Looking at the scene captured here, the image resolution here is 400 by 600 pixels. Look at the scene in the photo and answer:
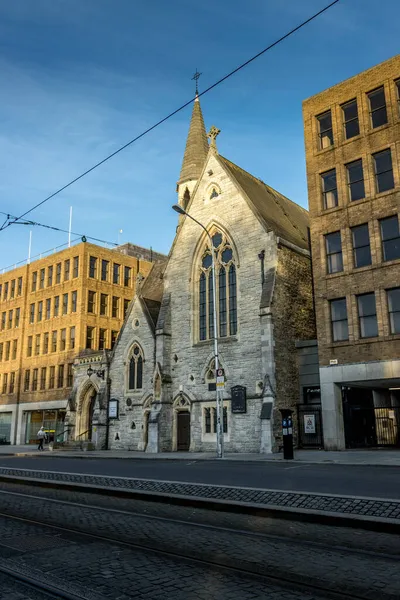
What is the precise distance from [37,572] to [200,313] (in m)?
26.1

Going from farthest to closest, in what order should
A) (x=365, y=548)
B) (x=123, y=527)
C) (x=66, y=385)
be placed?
(x=66, y=385), (x=123, y=527), (x=365, y=548)

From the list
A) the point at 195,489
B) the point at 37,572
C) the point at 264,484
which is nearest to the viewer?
the point at 37,572

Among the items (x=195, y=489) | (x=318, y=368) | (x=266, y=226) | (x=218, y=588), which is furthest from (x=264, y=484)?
(x=266, y=226)

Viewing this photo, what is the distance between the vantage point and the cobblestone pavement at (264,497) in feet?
27.7

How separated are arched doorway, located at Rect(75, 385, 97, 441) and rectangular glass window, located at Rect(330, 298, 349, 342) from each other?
1865 cm

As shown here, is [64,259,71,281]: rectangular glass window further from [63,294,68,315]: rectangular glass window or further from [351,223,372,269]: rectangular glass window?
[351,223,372,269]: rectangular glass window

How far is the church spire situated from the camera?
1761 inches

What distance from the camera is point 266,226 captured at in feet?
95.0

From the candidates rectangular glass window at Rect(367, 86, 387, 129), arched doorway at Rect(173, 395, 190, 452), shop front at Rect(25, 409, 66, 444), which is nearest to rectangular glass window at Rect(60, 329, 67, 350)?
shop front at Rect(25, 409, 66, 444)

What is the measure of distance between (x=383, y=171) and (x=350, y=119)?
375 centimetres

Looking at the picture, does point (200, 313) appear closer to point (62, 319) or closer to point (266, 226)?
point (266, 226)

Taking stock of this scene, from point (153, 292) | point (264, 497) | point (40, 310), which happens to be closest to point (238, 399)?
point (153, 292)

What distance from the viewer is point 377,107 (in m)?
26.8

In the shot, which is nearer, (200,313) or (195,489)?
(195,489)
